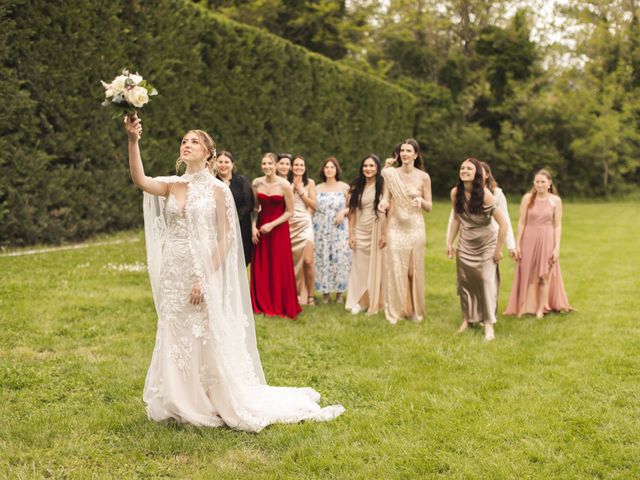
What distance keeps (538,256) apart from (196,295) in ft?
20.3

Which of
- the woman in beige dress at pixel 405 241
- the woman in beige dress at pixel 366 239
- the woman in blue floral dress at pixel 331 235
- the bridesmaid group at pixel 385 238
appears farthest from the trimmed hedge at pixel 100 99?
the woman in beige dress at pixel 405 241

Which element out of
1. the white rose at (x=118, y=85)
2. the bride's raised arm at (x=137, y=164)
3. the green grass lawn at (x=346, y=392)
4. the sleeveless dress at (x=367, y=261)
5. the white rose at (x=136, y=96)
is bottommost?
the green grass lawn at (x=346, y=392)

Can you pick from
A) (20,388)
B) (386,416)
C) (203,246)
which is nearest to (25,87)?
(20,388)

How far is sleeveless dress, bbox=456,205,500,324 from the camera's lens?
8.03 meters

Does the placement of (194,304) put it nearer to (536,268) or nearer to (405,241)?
(405,241)

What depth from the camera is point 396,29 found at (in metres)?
33.3

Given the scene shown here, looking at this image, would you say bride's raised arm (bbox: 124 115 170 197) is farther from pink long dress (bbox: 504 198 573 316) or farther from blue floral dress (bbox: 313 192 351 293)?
pink long dress (bbox: 504 198 573 316)

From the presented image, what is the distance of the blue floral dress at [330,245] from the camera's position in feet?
33.9

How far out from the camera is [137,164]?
4676 mm

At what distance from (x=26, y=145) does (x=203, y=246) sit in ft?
24.4

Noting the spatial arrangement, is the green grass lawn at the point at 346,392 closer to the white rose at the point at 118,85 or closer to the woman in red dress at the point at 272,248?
the woman in red dress at the point at 272,248

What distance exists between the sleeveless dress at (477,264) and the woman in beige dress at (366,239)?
1.42m

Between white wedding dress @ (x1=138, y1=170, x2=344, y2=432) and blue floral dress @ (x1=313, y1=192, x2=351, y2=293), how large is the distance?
5.22 metres

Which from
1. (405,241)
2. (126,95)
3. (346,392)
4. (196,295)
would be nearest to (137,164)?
(126,95)
